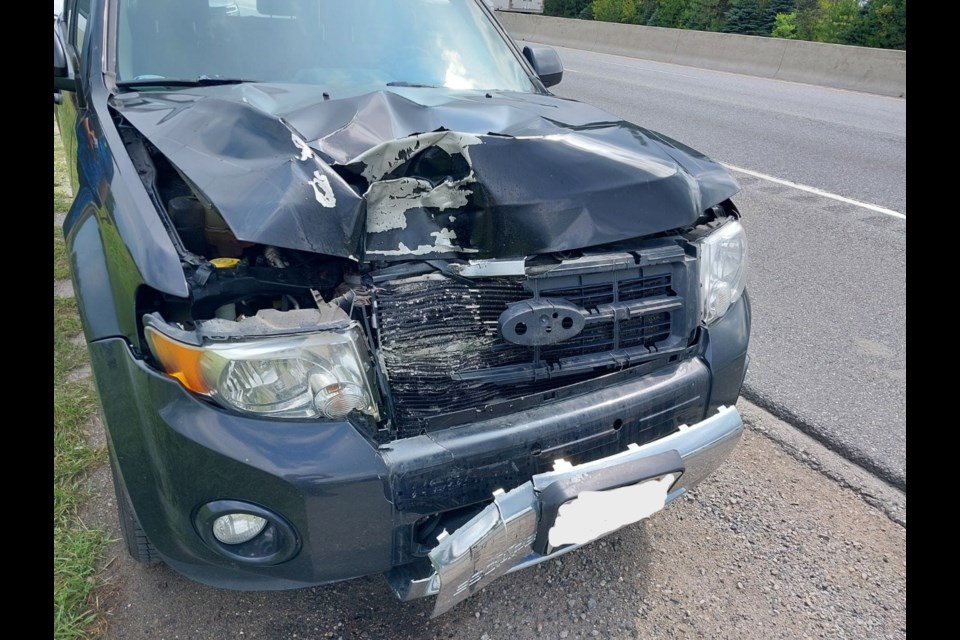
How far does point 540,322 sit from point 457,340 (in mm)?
229

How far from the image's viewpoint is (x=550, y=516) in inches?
61.6

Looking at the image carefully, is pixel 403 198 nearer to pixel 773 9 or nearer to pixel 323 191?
pixel 323 191

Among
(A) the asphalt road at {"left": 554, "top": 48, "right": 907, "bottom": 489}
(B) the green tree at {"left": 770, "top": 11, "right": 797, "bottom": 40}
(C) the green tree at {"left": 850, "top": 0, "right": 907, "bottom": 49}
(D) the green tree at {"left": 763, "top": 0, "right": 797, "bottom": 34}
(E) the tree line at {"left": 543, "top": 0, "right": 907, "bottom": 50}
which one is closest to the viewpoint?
(A) the asphalt road at {"left": 554, "top": 48, "right": 907, "bottom": 489}

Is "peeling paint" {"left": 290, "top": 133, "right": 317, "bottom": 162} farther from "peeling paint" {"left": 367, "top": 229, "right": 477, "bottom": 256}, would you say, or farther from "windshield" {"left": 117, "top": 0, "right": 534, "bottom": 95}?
"windshield" {"left": 117, "top": 0, "right": 534, "bottom": 95}

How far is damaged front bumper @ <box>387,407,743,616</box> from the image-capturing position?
1.50 meters

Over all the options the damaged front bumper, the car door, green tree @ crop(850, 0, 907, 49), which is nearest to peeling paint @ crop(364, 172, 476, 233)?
the damaged front bumper

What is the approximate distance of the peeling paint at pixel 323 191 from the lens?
5.49 ft

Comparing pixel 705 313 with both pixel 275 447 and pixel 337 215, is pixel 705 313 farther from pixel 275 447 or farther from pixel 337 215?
pixel 275 447

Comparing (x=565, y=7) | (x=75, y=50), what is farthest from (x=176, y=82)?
(x=565, y=7)

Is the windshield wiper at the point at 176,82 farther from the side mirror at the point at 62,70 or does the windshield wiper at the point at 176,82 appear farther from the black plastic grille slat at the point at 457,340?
the black plastic grille slat at the point at 457,340

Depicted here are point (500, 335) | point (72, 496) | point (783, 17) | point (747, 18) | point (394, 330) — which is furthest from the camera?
point (747, 18)

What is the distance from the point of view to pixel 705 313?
2.04 metres

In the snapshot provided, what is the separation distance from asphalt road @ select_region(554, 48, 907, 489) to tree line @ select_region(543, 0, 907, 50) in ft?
15.0
